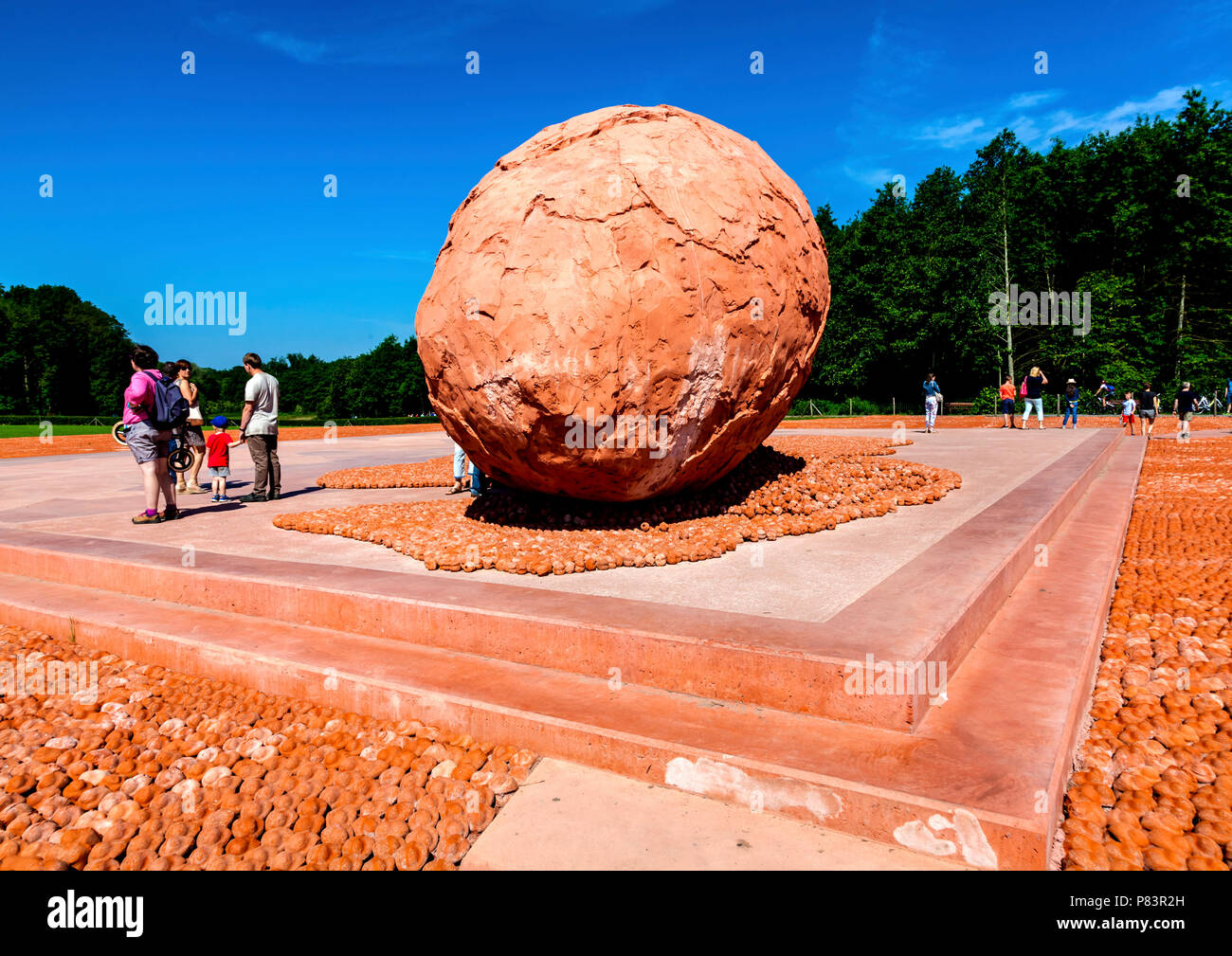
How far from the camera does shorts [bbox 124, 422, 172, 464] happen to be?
22.4 ft

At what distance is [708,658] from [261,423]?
23.6 feet

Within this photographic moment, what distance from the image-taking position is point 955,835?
7.29 ft

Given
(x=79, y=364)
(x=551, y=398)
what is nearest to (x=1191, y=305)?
(x=551, y=398)

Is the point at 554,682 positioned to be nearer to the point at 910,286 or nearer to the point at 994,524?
the point at 994,524

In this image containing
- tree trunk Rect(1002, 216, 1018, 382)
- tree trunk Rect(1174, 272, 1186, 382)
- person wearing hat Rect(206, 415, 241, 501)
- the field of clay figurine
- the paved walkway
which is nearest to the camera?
the paved walkway

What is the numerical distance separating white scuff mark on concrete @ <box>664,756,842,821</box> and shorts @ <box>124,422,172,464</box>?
263 inches

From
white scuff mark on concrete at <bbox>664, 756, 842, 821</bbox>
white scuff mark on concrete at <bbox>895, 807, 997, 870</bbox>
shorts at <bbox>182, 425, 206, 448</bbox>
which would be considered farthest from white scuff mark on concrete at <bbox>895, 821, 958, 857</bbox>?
shorts at <bbox>182, 425, 206, 448</bbox>

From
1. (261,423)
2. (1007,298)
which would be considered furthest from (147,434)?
(1007,298)

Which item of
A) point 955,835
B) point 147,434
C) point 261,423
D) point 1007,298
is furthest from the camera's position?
point 1007,298

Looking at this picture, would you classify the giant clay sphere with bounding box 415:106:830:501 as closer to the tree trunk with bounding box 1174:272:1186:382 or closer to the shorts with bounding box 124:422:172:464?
the shorts with bounding box 124:422:172:464

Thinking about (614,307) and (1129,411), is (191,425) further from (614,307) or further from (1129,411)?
(1129,411)

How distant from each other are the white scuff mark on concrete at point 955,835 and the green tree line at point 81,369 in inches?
1947

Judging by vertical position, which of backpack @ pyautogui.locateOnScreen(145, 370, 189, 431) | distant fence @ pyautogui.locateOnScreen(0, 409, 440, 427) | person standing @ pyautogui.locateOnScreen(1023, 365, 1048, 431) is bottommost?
backpack @ pyautogui.locateOnScreen(145, 370, 189, 431)
